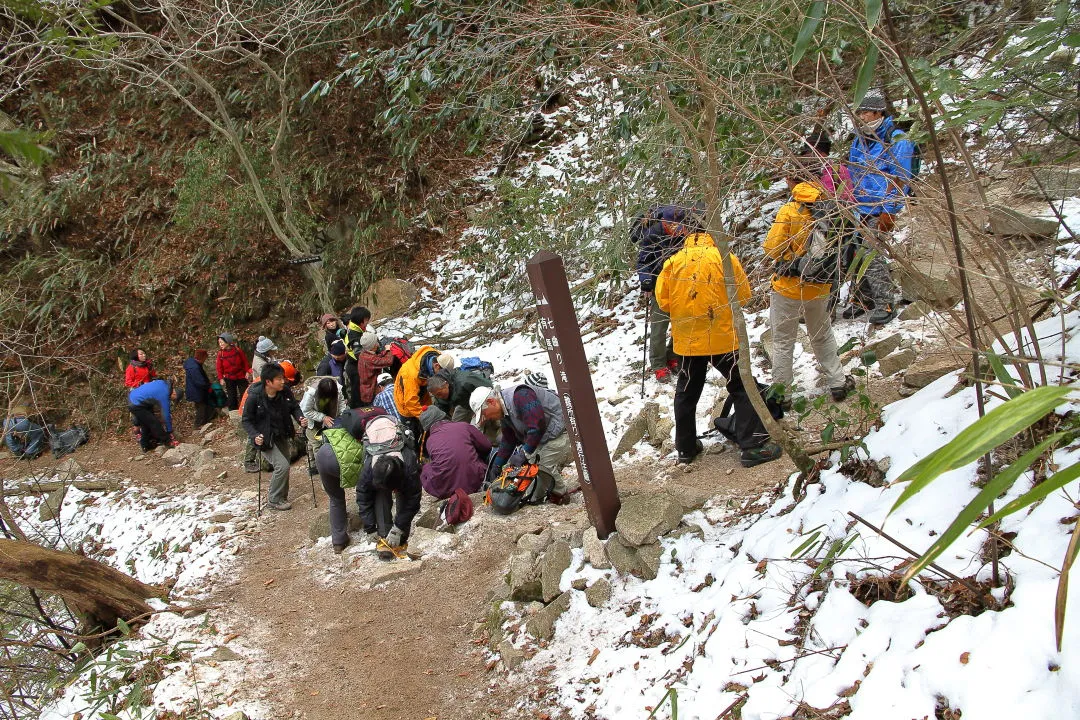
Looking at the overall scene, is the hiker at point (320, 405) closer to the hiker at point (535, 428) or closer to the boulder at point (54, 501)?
the hiker at point (535, 428)

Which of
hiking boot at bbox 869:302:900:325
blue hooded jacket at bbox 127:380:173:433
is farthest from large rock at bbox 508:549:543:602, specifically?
blue hooded jacket at bbox 127:380:173:433

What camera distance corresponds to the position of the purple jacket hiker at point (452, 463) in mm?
6793

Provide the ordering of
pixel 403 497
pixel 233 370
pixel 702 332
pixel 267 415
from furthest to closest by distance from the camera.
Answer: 1. pixel 233 370
2. pixel 267 415
3. pixel 403 497
4. pixel 702 332

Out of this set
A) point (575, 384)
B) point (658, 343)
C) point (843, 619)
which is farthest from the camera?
point (658, 343)

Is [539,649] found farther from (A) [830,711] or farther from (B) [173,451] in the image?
(B) [173,451]

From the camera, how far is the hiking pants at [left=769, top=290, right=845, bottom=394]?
18.7ft

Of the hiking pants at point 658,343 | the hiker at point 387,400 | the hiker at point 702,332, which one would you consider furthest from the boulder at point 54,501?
the hiker at point 702,332

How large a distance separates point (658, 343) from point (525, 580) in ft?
11.5

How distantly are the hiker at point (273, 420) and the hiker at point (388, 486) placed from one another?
2016 millimetres

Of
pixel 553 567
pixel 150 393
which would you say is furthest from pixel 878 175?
pixel 150 393

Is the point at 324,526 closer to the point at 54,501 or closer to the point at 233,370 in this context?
the point at 233,370

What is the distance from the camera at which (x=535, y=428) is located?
6.38 metres

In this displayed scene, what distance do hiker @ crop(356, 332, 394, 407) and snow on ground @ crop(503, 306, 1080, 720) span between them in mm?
4536

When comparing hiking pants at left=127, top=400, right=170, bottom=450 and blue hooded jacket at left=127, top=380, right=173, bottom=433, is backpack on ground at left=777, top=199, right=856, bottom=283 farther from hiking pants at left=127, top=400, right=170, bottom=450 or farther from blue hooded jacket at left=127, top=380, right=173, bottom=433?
hiking pants at left=127, top=400, right=170, bottom=450
